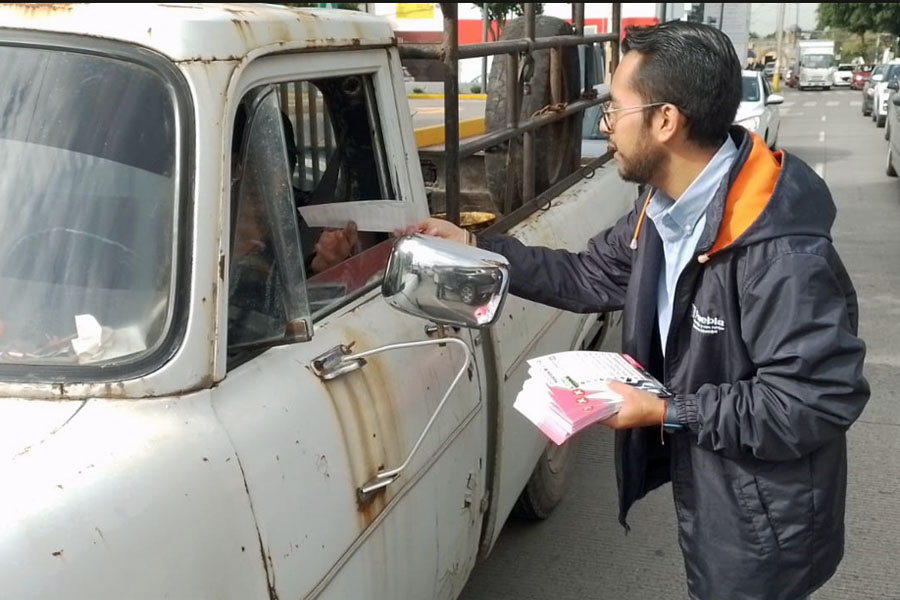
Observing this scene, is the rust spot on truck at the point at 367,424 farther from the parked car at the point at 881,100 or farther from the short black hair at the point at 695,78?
the parked car at the point at 881,100

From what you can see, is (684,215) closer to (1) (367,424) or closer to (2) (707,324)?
(2) (707,324)

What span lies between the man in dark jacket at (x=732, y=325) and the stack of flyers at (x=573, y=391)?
0.06m

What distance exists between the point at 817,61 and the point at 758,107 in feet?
123

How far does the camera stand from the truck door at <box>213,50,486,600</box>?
5.32 ft

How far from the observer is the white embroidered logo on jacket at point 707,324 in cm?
190

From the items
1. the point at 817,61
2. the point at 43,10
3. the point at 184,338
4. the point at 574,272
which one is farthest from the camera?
the point at 817,61

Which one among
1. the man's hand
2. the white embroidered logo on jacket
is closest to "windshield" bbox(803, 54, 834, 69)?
the white embroidered logo on jacket

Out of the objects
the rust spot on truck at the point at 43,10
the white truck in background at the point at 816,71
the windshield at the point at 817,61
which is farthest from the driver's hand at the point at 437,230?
the windshield at the point at 817,61

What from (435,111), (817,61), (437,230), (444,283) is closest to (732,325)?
(444,283)

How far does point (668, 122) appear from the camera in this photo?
1926 millimetres

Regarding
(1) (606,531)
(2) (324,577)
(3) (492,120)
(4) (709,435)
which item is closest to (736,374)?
(4) (709,435)

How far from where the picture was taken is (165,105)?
1.63m

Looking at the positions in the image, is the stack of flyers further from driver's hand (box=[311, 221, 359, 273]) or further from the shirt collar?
driver's hand (box=[311, 221, 359, 273])

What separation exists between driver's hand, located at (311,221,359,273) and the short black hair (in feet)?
2.64
